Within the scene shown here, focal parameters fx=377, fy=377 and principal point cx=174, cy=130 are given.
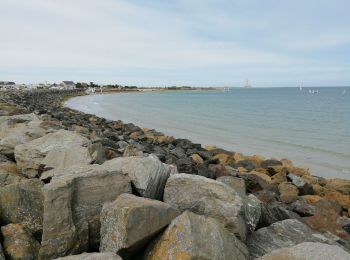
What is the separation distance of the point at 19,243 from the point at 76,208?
0.73 meters

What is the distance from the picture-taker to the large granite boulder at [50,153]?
21.6ft

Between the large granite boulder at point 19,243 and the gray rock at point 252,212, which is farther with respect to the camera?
the gray rock at point 252,212

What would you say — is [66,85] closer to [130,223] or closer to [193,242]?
[130,223]

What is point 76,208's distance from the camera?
174 inches

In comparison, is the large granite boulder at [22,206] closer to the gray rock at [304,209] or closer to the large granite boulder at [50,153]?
the large granite boulder at [50,153]

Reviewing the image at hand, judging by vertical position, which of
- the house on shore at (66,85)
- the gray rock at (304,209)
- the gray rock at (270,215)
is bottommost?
the house on shore at (66,85)

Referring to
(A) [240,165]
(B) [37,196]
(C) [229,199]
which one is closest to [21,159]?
(B) [37,196]

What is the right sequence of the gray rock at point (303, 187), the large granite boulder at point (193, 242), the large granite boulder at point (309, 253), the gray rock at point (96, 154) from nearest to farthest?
the large granite boulder at point (309, 253)
the large granite boulder at point (193, 242)
the gray rock at point (96, 154)
the gray rock at point (303, 187)

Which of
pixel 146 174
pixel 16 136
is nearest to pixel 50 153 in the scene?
pixel 16 136

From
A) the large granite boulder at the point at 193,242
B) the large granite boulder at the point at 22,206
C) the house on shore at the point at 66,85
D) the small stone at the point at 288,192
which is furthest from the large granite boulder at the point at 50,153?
the house on shore at the point at 66,85

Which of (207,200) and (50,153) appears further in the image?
(50,153)

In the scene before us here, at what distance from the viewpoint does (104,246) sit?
4004 millimetres

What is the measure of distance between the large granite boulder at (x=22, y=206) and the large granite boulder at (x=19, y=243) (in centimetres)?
22

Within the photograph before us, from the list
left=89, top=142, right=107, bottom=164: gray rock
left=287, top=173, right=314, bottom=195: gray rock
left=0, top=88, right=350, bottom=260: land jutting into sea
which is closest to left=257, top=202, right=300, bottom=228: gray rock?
left=0, top=88, right=350, bottom=260: land jutting into sea
